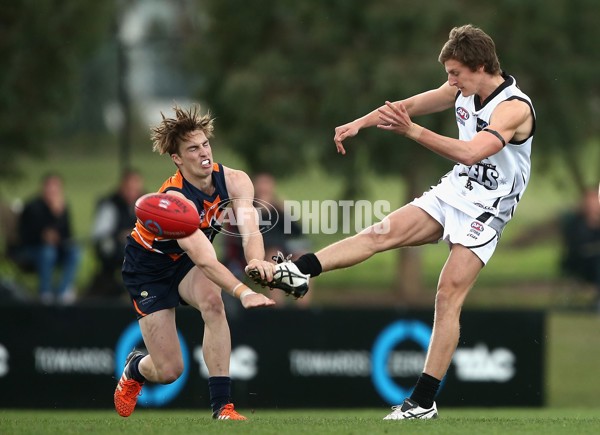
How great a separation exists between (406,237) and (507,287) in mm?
12093

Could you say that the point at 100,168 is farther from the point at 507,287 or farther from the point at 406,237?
the point at 406,237

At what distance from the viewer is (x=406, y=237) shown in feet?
26.7

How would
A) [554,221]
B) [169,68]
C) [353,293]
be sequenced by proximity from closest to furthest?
[353,293]
[169,68]
[554,221]

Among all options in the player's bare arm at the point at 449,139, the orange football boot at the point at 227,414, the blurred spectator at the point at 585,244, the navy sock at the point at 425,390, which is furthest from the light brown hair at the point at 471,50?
the blurred spectator at the point at 585,244

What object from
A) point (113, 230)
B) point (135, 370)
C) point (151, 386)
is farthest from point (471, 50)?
point (113, 230)

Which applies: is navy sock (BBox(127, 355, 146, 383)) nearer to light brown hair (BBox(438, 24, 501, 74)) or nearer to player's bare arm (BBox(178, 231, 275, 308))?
player's bare arm (BBox(178, 231, 275, 308))

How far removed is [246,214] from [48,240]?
7485 millimetres

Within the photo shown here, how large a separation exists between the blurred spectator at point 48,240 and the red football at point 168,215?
7398mm

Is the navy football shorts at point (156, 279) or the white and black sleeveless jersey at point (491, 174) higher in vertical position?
the white and black sleeveless jersey at point (491, 174)

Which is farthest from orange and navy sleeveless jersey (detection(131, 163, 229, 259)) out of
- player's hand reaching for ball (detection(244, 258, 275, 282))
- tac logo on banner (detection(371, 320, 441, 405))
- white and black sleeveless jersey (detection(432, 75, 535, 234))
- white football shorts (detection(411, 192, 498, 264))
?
tac logo on banner (detection(371, 320, 441, 405))

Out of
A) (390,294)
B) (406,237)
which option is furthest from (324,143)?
(406,237)

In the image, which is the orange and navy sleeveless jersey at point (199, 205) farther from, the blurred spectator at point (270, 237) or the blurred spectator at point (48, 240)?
the blurred spectator at point (48, 240)

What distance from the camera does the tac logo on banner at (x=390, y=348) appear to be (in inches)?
494

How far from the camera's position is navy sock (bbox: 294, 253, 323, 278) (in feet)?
25.9
